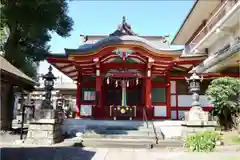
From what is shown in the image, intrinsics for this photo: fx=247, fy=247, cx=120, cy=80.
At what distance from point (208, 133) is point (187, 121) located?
1528 millimetres

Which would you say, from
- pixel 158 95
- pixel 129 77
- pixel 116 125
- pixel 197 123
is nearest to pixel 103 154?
pixel 197 123

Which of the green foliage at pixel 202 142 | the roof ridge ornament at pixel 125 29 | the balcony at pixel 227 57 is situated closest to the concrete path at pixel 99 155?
the green foliage at pixel 202 142

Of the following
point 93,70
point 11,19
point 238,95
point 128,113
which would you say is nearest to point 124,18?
point 93,70

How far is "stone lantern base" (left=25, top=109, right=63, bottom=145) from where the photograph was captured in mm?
9891

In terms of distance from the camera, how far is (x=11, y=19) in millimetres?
11672

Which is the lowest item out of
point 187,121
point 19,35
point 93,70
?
point 187,121

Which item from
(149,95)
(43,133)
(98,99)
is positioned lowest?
(43,133)

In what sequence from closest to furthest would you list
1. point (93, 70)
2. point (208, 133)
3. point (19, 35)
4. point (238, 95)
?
point (208, 133) → point (238, 95) → point (19, 35) → point (93, 70)

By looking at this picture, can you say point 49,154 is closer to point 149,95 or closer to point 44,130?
point 44,130

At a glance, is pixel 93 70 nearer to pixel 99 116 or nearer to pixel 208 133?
pixel 99 116

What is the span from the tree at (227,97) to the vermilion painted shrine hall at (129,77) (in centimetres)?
318

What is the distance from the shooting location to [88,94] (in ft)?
54.6

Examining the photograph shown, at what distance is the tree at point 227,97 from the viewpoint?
11.4 m

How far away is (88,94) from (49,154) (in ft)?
29.2
